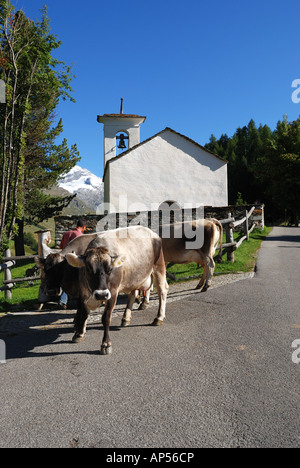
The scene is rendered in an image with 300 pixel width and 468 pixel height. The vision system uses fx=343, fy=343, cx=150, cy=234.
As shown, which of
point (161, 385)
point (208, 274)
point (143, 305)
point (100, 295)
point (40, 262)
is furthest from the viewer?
point (208, 274)

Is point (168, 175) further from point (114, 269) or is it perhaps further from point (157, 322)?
point (114, 269)

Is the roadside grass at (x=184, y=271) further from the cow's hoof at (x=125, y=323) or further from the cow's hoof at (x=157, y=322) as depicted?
the cow's hoof at (x=157, y=322)

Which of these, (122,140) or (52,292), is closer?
(52,292)

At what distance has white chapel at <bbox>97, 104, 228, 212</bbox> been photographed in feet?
77.4

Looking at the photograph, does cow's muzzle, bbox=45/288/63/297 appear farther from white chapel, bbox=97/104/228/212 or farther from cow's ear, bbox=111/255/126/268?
white chapel, bbox=97/104/228/212

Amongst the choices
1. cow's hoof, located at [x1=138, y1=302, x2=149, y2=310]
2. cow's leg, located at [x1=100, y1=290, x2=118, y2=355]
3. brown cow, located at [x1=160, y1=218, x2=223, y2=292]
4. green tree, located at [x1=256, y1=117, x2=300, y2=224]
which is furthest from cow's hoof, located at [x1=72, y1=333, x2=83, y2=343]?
green tree, located at [x1=256, y1=117, x2=300, y2=224]

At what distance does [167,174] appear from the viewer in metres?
24.0

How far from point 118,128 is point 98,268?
2425 centimetres

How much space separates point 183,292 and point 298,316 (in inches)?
111

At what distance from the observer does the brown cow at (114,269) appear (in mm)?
4293

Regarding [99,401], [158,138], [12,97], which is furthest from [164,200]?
[99,401]

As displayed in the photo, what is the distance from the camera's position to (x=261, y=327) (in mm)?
5008

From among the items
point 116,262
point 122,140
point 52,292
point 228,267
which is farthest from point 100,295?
point 122,140

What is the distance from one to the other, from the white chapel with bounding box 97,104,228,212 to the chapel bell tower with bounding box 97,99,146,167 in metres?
2.80
